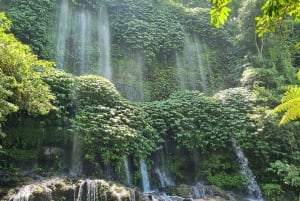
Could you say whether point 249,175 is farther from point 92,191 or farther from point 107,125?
point 92,191

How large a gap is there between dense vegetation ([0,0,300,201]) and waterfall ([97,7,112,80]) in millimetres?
369

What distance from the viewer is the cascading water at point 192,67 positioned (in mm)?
16469

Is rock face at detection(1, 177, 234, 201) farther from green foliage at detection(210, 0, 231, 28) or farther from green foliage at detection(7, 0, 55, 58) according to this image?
green foliage at detection(7, 0, 55, 58)

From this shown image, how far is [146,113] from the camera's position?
11.7 metres

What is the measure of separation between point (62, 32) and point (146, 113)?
6.85 m

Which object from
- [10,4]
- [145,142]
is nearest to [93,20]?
[10,4]

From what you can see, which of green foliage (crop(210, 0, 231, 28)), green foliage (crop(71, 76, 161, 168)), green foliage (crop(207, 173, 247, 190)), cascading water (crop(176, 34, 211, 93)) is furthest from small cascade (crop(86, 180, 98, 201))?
cascading water (crop(176, 34, 211, 93))

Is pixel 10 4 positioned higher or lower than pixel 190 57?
higher

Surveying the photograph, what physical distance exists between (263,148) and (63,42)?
1015 centimetres

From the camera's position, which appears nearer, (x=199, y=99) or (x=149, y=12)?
(x=199, y=99)

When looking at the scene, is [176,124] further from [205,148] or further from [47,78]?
[47,78]

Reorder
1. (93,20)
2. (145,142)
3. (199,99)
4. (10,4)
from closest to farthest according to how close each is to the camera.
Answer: (145,142), (199,99), (10,4), (93,20)

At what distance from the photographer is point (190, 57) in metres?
17.5

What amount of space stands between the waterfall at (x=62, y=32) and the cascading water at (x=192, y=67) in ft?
18.9
